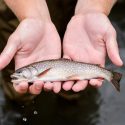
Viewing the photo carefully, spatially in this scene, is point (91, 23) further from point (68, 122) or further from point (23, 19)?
point (68, 122)

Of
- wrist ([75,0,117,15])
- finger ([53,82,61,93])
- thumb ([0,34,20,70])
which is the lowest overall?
finger ([53,82,61,93])

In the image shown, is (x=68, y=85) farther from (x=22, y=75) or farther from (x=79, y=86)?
(x=22, y=75)

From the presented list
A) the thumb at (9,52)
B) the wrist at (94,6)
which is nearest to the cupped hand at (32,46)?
the thumb at (9,52)

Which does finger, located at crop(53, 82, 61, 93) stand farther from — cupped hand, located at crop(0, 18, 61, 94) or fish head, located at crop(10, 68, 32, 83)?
fish head, located at crop(10, 68, 32, 83)

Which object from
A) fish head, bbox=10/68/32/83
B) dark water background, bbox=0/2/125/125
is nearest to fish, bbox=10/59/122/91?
fish head, bbox=10/68/32/83

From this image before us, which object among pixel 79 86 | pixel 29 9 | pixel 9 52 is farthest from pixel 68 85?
pixel 29 9
